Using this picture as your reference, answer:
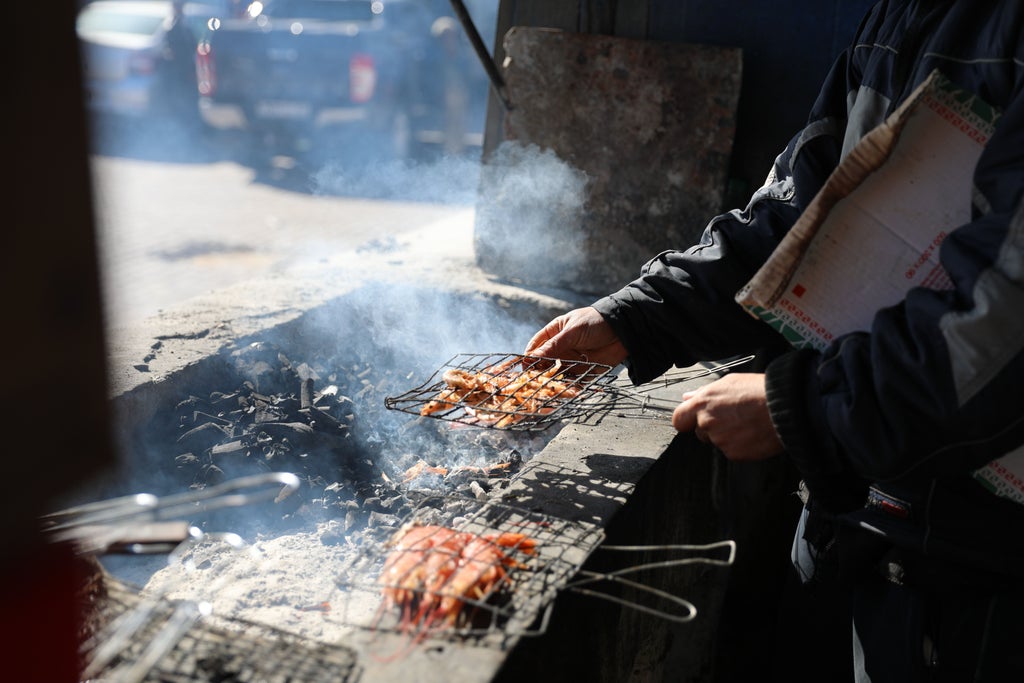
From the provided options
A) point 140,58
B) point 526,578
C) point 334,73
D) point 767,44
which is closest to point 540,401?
point 526,578

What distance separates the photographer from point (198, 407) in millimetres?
3990

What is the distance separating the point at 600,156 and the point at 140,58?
46.7ft

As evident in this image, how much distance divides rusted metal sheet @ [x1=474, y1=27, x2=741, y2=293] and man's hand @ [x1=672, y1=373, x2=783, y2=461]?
105 inches

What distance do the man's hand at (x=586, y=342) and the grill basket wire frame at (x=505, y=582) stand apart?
2.39 ft

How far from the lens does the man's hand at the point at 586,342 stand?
3.12 metres

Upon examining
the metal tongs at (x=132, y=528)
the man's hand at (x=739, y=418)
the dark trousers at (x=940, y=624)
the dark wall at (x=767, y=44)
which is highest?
the dark wall at (x=767, y=44)

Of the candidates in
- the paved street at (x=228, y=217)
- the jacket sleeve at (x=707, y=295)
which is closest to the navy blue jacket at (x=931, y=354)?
the jacket sleeve at (x=707, y=295)

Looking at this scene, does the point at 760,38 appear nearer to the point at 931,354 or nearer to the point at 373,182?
the point at 931,354

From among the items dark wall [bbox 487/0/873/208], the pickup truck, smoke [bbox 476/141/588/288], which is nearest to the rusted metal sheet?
→ smoke [bbox 476/141/588/288]

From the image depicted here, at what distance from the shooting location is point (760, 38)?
4672 millimetres

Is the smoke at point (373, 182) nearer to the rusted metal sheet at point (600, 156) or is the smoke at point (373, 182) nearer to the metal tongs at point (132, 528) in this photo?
the rusted metal sheet at point (600, 156)

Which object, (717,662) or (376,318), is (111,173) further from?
(717,662)

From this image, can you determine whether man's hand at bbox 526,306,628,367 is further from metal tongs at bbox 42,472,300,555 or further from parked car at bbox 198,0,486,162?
parked car at bbox 198,0,486,162

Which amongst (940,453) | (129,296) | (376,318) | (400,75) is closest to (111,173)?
(400,75)
